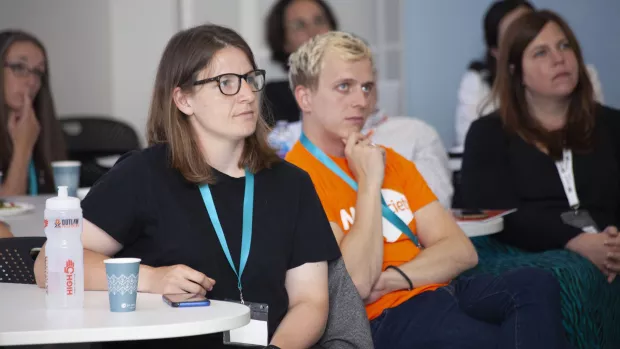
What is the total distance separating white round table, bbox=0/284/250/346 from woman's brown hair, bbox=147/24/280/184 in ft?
1.37

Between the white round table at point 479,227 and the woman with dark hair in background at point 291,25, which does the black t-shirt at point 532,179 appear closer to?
the white round table at point 479,227

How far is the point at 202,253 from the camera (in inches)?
86.2

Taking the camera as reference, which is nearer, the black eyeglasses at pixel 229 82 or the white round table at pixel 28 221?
the black eyeglasses at pixel 229 82

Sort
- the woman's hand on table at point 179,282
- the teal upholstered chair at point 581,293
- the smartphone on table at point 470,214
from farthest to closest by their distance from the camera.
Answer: the smartphone on table at point 470,214 → the teal upholstered chair at point 581,293 → the woman's hand on table at point 179,282

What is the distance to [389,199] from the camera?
9.80ft

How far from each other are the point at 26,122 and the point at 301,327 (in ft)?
8.73

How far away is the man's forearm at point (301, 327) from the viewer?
7.16 feet

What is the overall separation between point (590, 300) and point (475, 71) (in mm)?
2655

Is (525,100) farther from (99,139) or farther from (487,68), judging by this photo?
(99,139)

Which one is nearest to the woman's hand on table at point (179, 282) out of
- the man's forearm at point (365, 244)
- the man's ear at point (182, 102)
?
the man's ear at point (182, 102)

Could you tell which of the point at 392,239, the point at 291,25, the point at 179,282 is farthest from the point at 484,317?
the point at 291,25

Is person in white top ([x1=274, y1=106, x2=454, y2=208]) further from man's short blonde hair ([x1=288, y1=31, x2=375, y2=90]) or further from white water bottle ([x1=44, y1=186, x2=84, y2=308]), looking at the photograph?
white water bottle ([x1=44, y1=186, x2=84, y2=308])

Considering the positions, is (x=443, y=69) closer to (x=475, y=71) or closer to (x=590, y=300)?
(x=475, y=71)

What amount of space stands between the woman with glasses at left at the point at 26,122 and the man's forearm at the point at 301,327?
7.77 ft
